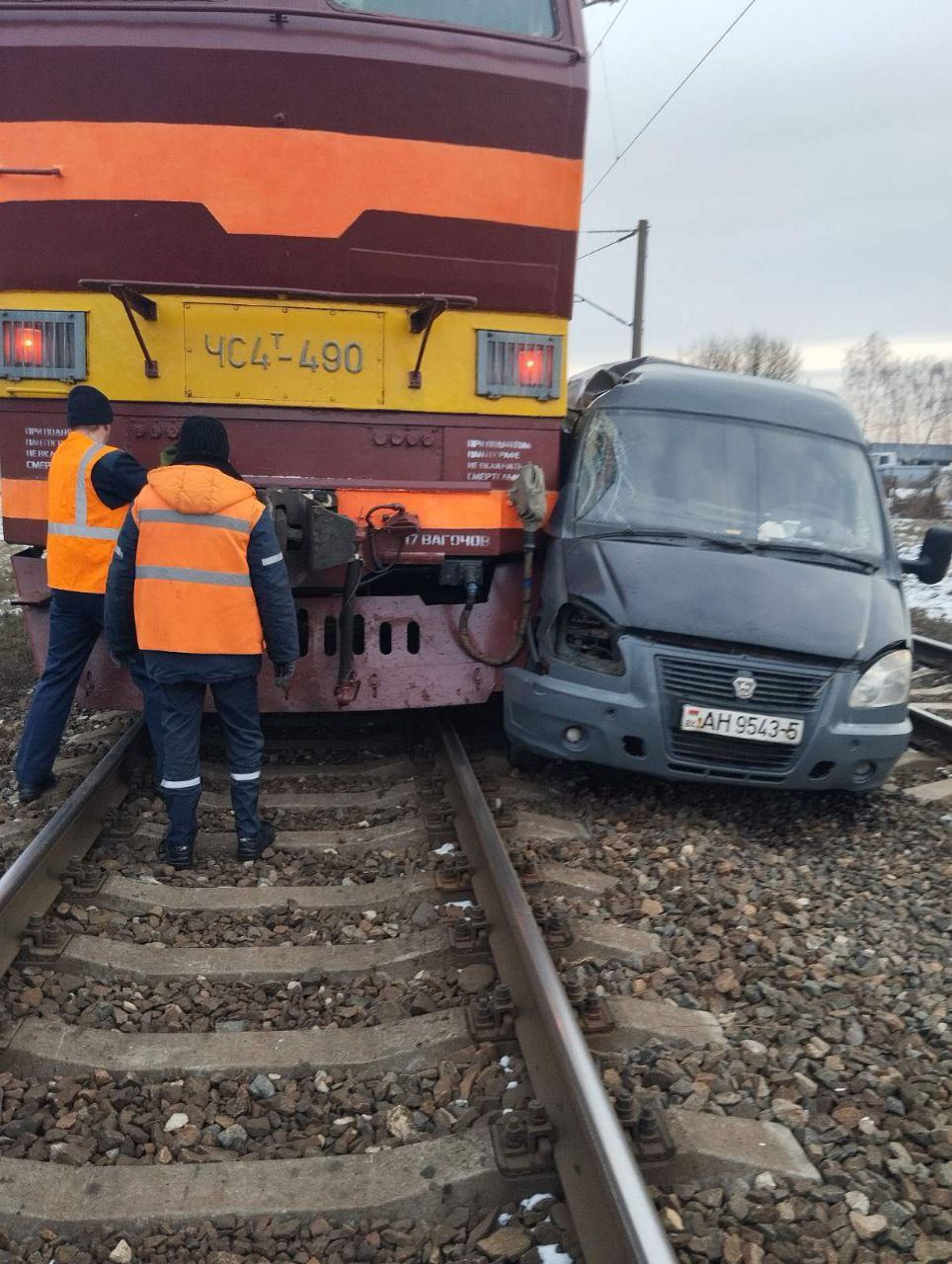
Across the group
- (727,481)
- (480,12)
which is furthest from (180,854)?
(480,12)

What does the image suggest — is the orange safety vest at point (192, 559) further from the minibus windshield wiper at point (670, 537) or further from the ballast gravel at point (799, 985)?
the minibus windshield wiper at point (670, 537)

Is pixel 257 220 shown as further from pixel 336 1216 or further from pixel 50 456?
pixel 336 1216

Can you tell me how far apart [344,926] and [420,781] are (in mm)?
1443

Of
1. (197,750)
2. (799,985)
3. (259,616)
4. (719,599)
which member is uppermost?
(719,599)

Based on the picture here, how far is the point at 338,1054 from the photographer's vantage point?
9.62 ft

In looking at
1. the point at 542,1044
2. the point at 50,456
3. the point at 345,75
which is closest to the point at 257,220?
the point at 345,75

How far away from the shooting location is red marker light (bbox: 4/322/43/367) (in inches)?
187

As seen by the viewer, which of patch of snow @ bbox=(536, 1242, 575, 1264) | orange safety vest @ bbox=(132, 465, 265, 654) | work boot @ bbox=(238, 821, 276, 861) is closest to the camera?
patch of snow @ bbox=(536, 1242, 575, 1264)

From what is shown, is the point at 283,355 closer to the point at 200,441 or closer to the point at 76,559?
the point at 200,441

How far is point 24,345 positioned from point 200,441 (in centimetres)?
141

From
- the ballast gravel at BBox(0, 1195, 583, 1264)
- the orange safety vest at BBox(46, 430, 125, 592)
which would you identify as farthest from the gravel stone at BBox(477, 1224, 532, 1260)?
the orange safety vest at BBox(46, 430, 125, 592)

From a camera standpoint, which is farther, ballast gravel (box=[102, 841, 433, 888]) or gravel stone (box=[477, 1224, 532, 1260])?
ballast gravel (box=[102, 841, 433, 888])

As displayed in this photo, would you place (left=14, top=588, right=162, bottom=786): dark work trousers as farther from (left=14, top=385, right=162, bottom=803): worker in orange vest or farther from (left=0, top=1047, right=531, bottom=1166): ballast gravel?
(left=0, top=1047, right=531, bottom=1166): ballast gravel

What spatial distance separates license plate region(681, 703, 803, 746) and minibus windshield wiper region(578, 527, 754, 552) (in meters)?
1.00
